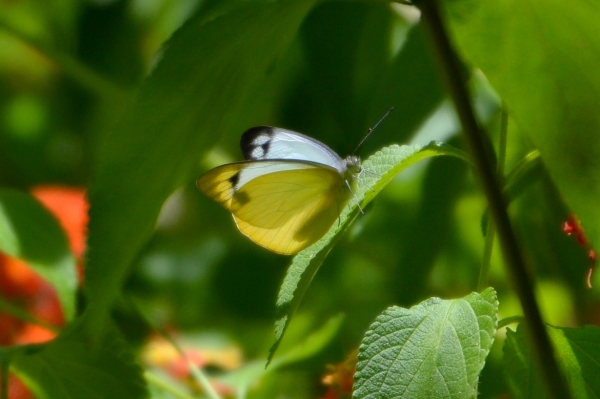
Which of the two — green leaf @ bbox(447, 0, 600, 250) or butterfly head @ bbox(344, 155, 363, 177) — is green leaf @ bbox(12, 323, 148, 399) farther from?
→ green leaf @ bbox(447, 0, 600, 250)

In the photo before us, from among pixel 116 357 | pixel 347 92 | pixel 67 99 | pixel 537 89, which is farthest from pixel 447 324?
pixel 67 99

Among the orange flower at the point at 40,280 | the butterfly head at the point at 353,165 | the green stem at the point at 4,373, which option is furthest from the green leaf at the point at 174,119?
the orange flower at the point at 40,280

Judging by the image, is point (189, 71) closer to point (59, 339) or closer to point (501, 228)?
point (501, 228)

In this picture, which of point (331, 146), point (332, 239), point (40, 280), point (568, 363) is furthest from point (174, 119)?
point (40, 280)

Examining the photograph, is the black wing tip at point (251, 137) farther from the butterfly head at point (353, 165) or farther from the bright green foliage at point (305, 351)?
the bright green foliage at point (305, 351)

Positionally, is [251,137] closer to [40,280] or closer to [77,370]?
[77,370]

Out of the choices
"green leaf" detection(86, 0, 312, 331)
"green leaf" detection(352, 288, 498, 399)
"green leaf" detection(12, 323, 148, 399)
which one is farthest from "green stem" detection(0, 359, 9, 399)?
"green leaf" detection(352, 288, 498, 399)
